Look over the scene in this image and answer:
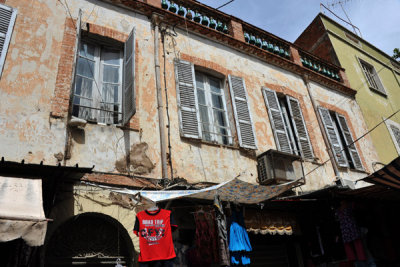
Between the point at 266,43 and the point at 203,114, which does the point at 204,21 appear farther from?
the point at 203,114

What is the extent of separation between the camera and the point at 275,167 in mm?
6711

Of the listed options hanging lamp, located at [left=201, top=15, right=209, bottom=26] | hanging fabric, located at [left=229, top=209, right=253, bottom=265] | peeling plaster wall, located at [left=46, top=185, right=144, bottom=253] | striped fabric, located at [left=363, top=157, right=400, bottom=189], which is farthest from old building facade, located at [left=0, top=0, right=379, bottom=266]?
striped fabric, located at [left=363, top=157, right=400, bottom=189]

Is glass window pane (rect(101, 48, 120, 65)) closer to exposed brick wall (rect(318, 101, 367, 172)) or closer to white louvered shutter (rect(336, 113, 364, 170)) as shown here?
exposed brick wall (rect(318, 101, 367, 172))

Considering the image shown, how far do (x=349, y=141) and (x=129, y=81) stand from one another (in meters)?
7.25

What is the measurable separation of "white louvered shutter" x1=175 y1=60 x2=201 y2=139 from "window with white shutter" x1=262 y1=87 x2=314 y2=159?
89.5 inches

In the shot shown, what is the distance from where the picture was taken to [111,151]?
5289 mm

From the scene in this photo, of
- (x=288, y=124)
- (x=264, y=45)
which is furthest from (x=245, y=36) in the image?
(x=288, y=124)

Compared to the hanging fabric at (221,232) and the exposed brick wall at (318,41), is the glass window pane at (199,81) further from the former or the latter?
the exposed brick wall at (318,41)

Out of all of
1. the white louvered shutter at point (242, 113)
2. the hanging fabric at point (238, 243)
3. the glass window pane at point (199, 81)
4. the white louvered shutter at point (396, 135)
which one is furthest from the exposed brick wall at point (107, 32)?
the white louvered shutter at point (396, 135)

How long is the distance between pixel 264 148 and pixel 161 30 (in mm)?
3671

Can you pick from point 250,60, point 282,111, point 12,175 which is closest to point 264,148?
point 282,111

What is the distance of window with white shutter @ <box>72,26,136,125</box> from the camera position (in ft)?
18.7

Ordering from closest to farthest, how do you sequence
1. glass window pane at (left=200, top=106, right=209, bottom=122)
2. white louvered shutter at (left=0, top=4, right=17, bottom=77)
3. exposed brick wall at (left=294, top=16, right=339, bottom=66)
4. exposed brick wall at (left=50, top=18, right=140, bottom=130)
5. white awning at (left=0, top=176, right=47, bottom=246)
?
white awning at (left=0, top=176, right=47, bottom=246), white louvered shutter at (left=0, top=4, right=17, bottom=77), exposed brick wall at (left=50, top=18, right=140, bottom=130), glass window pane at (left=200, top=106, right=209, bottom=122), exposed brick wall at (left=294, top=16, right=339, bottom=66)

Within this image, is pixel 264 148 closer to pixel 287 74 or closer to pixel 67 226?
pixel 287 74
